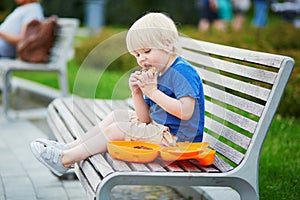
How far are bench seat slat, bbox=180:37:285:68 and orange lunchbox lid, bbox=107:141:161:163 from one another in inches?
28.0

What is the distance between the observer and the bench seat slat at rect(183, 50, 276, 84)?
145 inches

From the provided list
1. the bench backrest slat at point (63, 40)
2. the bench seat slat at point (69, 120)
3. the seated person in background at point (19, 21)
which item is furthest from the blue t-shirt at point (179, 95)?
the seated person in background at point (19, 21)

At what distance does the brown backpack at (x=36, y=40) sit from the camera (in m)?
7.48

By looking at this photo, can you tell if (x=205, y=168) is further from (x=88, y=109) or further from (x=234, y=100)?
(x=88, y=109)

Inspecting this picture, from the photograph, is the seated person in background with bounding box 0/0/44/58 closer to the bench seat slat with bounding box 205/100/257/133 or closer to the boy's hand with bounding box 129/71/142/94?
the bench seat slat with bounding box 205/100/257/133

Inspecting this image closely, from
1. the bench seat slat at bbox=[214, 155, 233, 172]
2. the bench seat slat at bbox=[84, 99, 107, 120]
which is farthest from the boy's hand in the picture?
the bench seat slat at bbox=[84, 99, 107, 120]

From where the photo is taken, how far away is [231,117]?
4.04 m

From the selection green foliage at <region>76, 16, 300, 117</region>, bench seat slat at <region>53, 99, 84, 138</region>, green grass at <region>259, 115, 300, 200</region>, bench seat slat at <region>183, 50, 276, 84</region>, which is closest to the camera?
bench seat slat at <region>183, 50, 276, 84</region>

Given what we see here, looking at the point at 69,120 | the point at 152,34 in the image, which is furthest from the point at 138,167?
the point at 69,120

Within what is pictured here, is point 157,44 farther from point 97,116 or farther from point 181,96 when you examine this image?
point 97,116

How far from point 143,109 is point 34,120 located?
12.1ft

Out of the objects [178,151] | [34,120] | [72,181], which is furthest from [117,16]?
[178,151]

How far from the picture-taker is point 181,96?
3.67 m

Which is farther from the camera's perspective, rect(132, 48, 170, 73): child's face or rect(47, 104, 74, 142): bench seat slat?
rect(47, 104, 74, 142): bench seat slat
